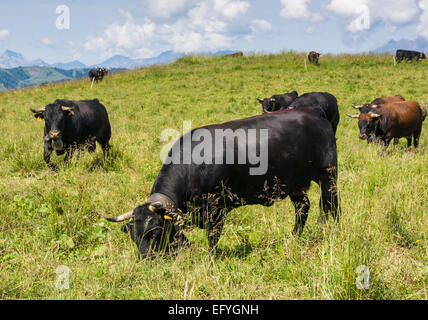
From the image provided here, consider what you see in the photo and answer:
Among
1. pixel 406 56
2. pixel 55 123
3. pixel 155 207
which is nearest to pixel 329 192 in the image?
pixel 155 207

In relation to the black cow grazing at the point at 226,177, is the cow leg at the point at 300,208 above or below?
below

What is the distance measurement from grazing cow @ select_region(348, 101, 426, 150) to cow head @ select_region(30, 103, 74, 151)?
760 cm

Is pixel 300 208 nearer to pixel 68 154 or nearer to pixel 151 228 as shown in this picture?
pixel 151 228

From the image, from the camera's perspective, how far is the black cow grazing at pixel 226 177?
3.67 meters

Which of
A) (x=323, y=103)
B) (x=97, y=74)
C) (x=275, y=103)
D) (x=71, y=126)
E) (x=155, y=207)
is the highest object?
(x=97, y=74)

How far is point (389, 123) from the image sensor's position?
9383mm

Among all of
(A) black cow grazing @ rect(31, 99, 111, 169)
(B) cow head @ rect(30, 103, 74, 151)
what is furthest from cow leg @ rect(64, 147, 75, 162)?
(B) cow head @ rect(30, 103, 74, 151)

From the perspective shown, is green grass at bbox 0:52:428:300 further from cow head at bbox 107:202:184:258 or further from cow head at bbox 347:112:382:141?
cow head at bbox 347:112:382:141

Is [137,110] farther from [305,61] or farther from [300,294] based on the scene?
[305,61]

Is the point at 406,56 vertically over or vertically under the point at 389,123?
over

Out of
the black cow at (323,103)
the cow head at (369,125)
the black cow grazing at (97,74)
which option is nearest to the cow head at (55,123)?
the black cow at (323,103)

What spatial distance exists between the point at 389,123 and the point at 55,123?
28.2ft

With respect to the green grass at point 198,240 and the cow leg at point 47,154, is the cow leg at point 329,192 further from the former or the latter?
the cow leg at point 47,154

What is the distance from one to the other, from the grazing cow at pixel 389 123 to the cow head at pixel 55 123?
760 cm
